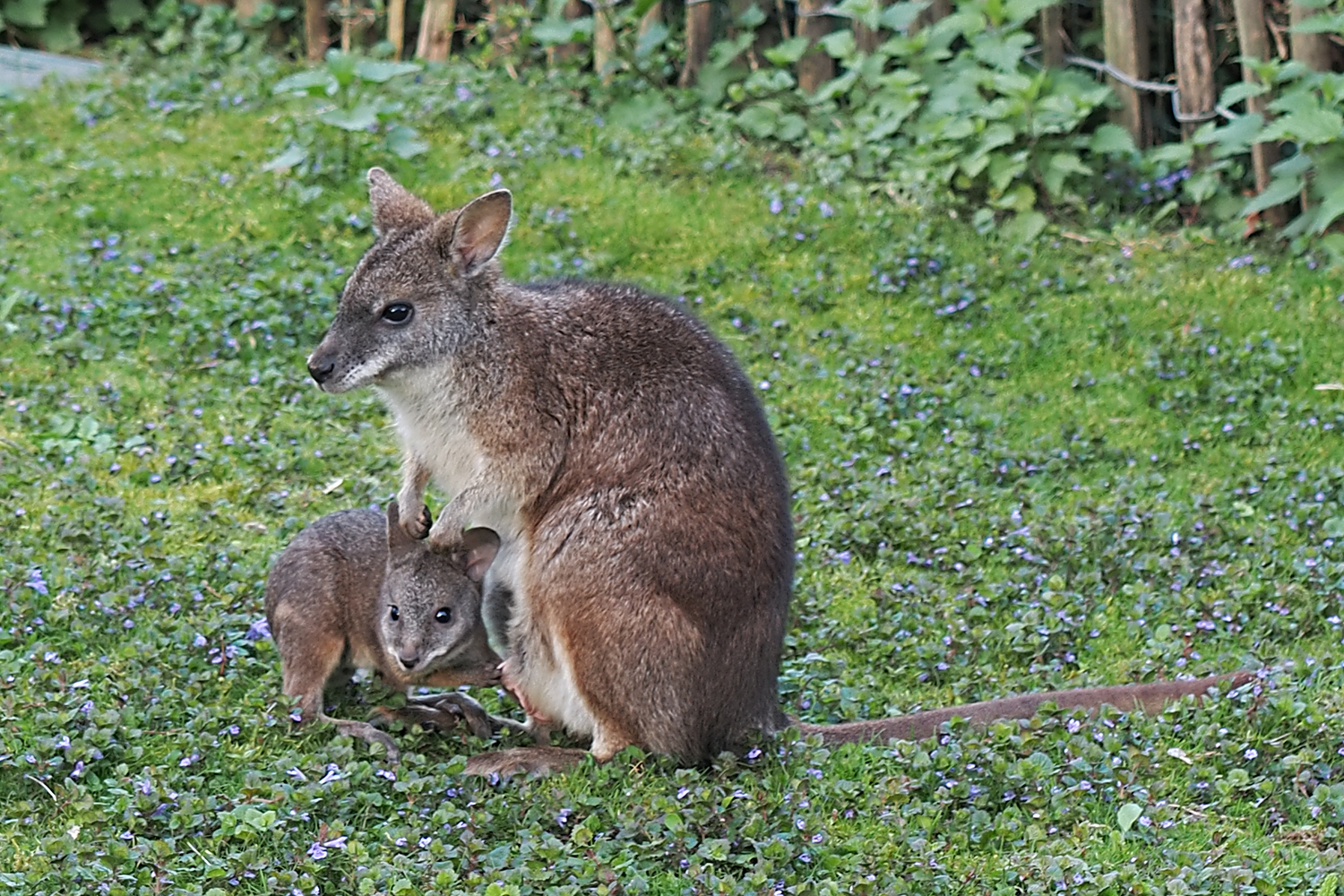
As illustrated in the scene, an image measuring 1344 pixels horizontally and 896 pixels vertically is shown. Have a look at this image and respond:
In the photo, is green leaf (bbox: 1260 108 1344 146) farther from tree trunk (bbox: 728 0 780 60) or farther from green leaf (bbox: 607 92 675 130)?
green leaf (bbox: 607 92 675 130)

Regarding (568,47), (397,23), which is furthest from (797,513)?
(397,23)

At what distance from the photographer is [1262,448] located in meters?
7.40

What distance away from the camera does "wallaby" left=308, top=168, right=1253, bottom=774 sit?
15.8 feet

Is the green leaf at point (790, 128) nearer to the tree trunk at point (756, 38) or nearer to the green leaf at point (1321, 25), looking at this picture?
the tree trunk at point (756, 38)

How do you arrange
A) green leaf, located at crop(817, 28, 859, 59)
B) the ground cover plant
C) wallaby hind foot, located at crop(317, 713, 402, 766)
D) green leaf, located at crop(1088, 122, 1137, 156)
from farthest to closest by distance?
green leaf, located at crop(817, 28, 859, 59), green leaf, located at crop(1088, 122, 1137, 156), wallaby hind foot, located at crop(317, 713, 402, 766), the ground cover plant

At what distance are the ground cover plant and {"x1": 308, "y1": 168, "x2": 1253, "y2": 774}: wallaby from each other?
0.77 ft

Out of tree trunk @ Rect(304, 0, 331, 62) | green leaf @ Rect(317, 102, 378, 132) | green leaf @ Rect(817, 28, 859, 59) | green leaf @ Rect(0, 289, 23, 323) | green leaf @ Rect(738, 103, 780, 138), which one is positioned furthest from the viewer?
tree trunk @ Rect(304, 0, 331, 62)

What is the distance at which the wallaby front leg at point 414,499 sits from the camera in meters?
5.27

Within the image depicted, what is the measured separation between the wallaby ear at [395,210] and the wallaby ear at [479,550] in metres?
1.05

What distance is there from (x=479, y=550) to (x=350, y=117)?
4.89m

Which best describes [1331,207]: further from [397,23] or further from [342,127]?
[397,23]

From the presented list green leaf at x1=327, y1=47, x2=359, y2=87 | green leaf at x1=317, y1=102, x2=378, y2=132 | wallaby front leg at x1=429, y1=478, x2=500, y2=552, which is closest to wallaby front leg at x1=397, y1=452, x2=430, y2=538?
wallaby front leg at x1=429, y1=478, x2=500, y2=552

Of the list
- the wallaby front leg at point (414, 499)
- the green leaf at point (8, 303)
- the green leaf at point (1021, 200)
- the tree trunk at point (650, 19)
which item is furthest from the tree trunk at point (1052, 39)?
the green leaf at point (8, 303)

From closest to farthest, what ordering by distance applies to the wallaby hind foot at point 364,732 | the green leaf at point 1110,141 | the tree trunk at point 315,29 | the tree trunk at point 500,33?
the wallaby hind foot at point 364,732 < the green leaf at point 1110,141 < the tree trunk at point 500,33 < the tree trunk at point 315,29
